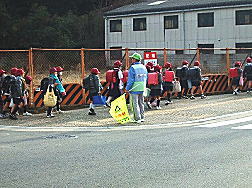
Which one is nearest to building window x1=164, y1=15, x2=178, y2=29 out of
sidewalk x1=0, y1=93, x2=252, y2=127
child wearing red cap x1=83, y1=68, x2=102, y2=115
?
sidewalk x1=0, y1=93, x2=252, y2=127

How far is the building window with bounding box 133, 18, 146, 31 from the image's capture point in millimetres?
48406

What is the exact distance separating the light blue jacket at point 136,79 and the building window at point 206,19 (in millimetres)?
31557

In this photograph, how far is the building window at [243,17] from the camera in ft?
140

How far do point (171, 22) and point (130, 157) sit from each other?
126 feet

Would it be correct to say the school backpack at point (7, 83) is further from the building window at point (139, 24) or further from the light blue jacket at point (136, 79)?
the building window at point (139, 24)

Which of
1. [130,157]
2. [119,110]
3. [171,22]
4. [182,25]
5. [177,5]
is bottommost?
[130,157]

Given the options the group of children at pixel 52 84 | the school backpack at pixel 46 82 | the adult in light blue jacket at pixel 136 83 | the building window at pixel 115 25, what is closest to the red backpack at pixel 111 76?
the group of children at pixel 52 84

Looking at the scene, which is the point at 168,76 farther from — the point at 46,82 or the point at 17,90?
the point at 17,90

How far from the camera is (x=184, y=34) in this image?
46094mm

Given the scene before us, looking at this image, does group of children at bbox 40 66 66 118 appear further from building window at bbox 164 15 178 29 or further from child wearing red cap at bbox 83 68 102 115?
building window at bbox 164 15 178 29

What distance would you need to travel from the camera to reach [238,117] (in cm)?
1556

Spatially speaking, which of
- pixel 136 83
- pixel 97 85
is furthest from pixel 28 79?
pixel 136 83

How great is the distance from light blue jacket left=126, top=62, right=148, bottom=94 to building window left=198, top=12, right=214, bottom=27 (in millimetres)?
31557

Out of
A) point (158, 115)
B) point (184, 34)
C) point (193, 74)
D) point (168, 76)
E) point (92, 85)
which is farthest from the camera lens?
point (184, 34)
